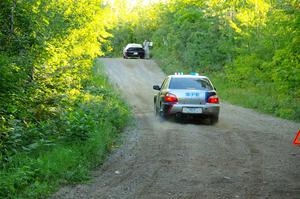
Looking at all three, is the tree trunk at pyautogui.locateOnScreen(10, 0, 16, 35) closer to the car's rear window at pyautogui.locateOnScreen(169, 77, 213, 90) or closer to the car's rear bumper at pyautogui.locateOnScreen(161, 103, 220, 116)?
the car's rear bumper at pyautogui.locateOnScreen(161, 103, 220, 116)

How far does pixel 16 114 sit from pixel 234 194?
4.85 m

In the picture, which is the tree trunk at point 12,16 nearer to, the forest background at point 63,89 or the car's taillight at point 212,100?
the forest background at point 63,89

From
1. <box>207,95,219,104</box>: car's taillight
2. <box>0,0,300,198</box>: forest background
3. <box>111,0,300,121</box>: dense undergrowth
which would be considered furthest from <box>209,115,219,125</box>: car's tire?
<box>111,0,300,121</box>: dense undergrowth

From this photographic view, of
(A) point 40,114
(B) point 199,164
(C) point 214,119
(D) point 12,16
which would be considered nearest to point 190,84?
(C) point 214,119

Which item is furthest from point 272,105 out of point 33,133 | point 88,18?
point 33,133

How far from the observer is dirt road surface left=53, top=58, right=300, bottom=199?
695 centimetres

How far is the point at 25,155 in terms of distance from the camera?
831 centimetres

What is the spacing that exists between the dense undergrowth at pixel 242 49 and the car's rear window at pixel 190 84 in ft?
8.37

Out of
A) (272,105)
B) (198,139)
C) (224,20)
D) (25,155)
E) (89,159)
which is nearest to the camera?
(25,155)

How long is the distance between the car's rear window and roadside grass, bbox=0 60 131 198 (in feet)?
10.1

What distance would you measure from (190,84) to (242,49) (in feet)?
41.0

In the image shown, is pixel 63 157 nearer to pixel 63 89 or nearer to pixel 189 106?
pixel 63 89

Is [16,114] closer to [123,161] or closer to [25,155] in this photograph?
[25,155]

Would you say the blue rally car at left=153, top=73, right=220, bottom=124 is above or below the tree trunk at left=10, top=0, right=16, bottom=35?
below
